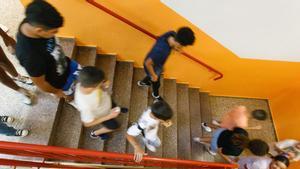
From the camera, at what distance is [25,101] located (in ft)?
9.08

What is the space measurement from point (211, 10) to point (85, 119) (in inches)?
76.0

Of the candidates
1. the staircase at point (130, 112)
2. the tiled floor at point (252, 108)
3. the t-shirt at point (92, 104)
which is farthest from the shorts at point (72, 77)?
the tiled floor at point (252, 108)

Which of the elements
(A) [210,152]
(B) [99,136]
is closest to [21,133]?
(B) [99,136]

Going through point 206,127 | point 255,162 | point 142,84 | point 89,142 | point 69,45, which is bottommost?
point 255,162

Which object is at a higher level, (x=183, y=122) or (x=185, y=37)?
(x=185, y=37)

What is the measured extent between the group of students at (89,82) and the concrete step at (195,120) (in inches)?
22.1

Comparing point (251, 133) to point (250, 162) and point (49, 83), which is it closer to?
point (250, 162)

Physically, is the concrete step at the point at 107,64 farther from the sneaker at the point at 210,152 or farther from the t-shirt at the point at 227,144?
the sneaker at the point at 210,152

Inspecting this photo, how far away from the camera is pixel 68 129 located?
2.93 meters

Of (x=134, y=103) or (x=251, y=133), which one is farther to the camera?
(x=251, y=133)

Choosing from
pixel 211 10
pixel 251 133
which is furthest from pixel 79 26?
pixel 251 133

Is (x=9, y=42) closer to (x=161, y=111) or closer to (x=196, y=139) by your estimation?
(x=161, y=111)

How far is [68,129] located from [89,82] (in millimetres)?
1088

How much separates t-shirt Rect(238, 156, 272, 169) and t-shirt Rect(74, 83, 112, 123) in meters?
2.44
